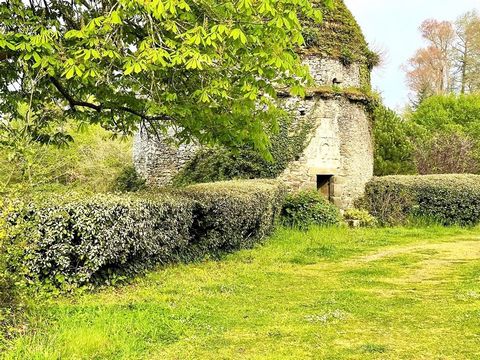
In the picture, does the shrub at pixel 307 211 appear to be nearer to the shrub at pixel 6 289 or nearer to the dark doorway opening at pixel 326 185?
the dark doorway opening at pixel 326 185

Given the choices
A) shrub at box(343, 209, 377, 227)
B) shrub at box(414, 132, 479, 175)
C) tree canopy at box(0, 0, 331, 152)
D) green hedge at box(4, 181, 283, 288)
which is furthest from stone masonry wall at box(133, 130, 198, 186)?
shrub at box(414, 132, 479, 175)

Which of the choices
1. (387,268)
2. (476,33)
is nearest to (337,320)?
(387,268)

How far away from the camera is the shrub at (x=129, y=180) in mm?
20094

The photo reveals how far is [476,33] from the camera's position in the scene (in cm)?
3772

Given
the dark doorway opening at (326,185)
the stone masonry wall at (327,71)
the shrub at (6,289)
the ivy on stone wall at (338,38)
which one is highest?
the ivy on stone wall at (338,38)

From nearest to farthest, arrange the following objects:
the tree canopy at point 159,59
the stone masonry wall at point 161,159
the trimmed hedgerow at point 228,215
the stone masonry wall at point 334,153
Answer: the tree canopy at point 159,59, the trimmed hedgerow at point 228,215, the stone masonry wall at point 334,153, the stone masonry wall at point 161,159

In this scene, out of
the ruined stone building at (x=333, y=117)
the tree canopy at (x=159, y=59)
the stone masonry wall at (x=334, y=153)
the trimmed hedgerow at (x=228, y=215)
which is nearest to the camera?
the tree canopy at (x=159, y=59)

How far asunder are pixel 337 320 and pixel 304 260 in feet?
15.6

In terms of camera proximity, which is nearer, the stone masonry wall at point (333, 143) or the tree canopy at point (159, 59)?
the tree canopy at point (159, 59)

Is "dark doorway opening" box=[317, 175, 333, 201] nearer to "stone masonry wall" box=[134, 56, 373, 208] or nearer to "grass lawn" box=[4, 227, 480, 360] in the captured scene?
"stone masonry wall" box=[134, 56, 373, 208]

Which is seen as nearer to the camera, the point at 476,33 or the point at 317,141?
the point at 317,141

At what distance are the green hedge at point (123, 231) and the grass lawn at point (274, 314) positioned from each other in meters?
0.36

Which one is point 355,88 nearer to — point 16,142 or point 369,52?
point 369,52

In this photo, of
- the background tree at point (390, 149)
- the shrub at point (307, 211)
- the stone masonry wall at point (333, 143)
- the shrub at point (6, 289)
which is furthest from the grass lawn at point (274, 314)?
the background tree at point (390, 149)
